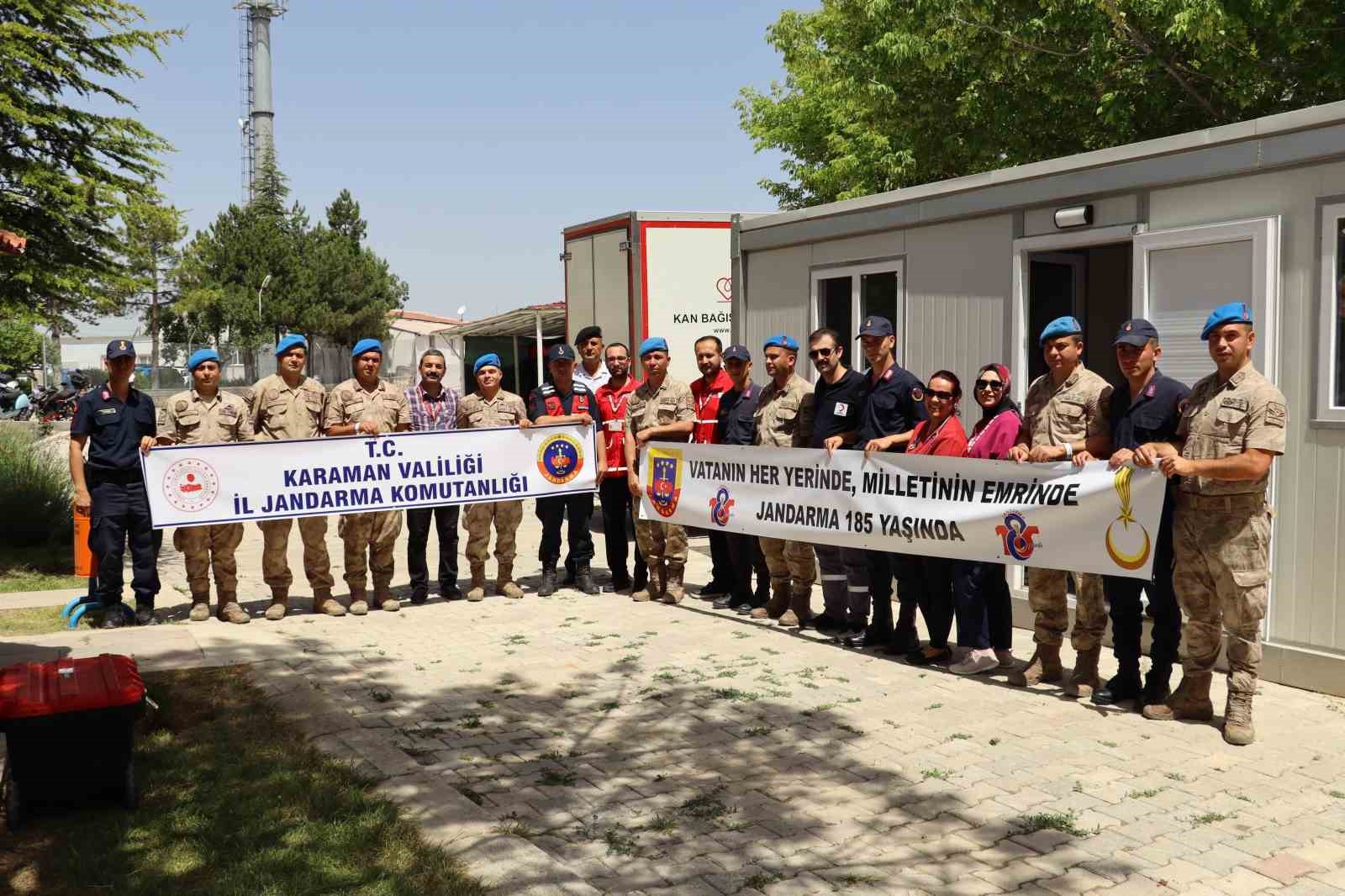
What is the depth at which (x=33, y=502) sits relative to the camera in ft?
42.7

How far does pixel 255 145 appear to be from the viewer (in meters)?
96.6

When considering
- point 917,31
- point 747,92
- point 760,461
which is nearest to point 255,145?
point 747,92

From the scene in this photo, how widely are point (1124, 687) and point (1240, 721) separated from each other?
75 cm

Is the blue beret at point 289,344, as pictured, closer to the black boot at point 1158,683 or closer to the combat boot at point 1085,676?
the combat boot at point 1085,676

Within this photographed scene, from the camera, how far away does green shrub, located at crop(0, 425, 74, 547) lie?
12.9 m

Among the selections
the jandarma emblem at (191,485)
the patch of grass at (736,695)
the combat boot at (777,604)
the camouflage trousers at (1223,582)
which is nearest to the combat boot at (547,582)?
the combat boot at (777,604)

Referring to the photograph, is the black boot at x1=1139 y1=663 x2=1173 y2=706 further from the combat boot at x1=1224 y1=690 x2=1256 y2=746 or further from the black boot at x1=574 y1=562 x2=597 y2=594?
the black boot at x1=574 y1=562 x2=597 y2=594

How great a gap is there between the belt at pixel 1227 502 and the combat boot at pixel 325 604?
6.16 m

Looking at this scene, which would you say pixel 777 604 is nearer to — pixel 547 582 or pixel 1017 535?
pixel 547 582

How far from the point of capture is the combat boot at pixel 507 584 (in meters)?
9.83

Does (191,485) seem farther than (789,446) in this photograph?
Yes

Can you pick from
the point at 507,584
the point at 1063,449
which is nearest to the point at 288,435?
the point at 507,584

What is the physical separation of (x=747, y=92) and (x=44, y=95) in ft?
77.3

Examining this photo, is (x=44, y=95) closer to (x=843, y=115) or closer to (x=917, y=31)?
(x=917, y=31)
